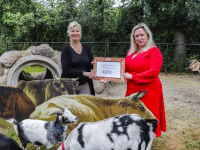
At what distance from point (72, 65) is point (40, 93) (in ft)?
2.07

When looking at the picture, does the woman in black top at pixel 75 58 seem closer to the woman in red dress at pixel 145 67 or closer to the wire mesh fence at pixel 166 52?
the woman in red dress at pixel 145 67

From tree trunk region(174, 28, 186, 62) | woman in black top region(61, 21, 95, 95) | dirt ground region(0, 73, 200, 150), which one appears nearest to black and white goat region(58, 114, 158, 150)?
woman in black top region(61, 21, 95, 95)

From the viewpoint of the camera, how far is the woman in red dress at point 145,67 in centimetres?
204

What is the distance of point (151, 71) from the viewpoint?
2.00 m

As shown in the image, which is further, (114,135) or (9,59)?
(9,59)

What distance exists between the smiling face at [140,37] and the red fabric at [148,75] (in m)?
0.13

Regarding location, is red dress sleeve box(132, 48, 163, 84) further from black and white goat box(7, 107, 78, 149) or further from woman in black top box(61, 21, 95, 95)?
black and white goat box(7, 107, 78, 149)

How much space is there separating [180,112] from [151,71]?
122 inches

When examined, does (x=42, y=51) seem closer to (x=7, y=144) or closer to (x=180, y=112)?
(x=7, y=144)

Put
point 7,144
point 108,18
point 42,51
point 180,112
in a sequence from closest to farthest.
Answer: point 7,144 → point 180,112 → point 42,51 → point 108,18

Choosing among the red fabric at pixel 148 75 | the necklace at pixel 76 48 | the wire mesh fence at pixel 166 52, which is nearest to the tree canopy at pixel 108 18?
the wire mesh fence at pixel 166 52

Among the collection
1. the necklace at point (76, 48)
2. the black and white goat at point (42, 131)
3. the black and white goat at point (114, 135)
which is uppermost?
the necklace at point (76, 48)

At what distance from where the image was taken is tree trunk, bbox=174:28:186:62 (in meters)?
9.72

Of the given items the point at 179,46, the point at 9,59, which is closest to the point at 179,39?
the point at 179,46
